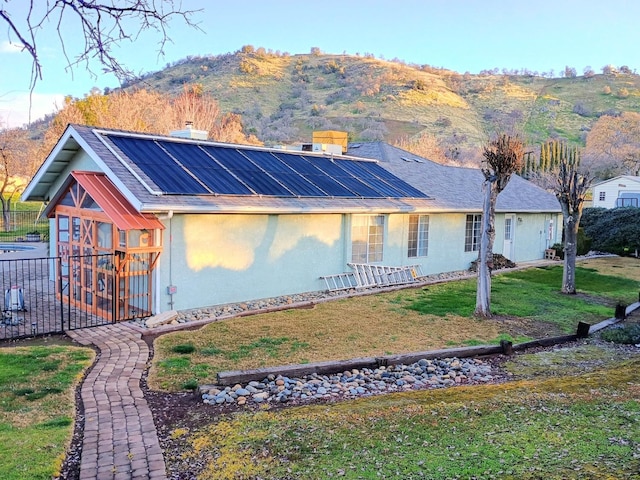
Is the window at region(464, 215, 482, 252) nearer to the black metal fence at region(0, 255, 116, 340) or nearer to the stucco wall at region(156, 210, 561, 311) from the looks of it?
the stucco wall at region(156, 210, 561, 311)

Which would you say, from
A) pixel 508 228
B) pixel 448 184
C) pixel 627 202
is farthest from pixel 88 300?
pixel 627 202

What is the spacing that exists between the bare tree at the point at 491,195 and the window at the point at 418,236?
524cm

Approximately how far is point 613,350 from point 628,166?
54.5 metres

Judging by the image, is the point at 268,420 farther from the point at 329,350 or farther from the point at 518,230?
the point at 518,230

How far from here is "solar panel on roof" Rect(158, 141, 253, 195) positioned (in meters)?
13.1

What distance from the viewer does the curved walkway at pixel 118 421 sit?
15.7ft

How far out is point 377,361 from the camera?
838 cm

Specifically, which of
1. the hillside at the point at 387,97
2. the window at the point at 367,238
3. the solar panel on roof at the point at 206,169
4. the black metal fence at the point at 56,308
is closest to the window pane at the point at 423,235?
the window at the point at 367,238

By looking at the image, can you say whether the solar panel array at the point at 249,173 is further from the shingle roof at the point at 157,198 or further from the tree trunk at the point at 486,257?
the tree trunk at the point at 486,257

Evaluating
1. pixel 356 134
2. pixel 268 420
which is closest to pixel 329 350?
pixel 268 420

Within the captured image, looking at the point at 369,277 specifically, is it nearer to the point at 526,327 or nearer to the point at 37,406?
the point at 526,327

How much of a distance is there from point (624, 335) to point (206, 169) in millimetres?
10540

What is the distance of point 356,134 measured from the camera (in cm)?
5809

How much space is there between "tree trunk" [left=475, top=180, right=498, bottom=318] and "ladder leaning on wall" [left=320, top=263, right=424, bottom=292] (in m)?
4.10
